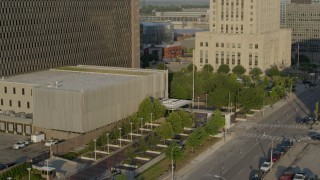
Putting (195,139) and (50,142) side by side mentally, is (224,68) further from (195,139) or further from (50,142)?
(50,142)

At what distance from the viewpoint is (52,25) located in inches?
4321

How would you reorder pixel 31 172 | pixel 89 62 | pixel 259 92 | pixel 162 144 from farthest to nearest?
1. pixel 89 62
2. pixel 259 92
3. pixel 162 144
4. pixel 31 172

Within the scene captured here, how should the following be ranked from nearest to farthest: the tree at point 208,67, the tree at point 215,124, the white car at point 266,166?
1. the white car at point 266,166
2. the tree at point 215,124
3. the tree at point 208,67

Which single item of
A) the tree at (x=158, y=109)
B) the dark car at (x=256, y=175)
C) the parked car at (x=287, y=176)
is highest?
the tree at (x=158, y=109)

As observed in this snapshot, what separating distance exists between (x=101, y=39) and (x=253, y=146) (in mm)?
59100

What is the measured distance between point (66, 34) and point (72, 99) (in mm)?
37756

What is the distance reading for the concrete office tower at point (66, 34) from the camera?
9975cm

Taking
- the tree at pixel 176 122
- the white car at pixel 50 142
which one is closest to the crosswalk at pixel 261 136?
the tree at pixel 176 122

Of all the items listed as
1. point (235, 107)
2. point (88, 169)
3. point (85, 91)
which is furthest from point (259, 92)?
point (88, 169)

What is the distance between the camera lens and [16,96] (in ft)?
298

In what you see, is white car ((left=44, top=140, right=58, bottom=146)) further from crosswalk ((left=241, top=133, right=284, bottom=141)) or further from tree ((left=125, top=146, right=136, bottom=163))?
crosswalk ((left=241, top=133, right=284, bottom=141))

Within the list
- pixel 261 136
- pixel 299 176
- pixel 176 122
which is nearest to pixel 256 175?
pixel 299 176

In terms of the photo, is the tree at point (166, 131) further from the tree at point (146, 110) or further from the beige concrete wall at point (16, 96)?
the beige concrete wall at point (16, 96)

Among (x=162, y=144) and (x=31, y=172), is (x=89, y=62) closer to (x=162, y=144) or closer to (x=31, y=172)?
(x=162, y=144)
